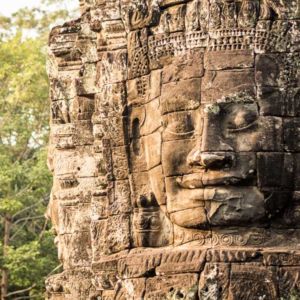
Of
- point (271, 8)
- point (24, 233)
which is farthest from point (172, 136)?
point (24, 233)

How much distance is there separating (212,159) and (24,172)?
12.8m

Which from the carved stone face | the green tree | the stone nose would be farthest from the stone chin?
the green tree

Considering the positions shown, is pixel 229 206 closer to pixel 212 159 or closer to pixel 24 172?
pixel 212 159

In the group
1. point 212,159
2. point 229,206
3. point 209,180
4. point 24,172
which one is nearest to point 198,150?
point 212,159

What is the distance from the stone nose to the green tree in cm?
1163

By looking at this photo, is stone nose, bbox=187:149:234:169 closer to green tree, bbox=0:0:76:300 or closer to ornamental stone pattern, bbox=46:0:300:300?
ornamental stone pattern, bbox=46:0:300:300

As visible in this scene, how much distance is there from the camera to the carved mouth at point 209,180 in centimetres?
1366

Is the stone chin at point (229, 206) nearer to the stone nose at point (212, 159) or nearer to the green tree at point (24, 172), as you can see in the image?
the stone nose at point (212, 159)

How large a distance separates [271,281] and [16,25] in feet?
67.5

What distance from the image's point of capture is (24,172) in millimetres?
26031

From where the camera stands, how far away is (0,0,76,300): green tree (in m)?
25.5

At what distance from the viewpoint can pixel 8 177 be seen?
2566 centimetres

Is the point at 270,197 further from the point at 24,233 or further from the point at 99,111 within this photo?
the point at 24,233

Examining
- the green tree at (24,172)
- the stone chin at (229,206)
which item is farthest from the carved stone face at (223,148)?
the green tree at (24,172)
